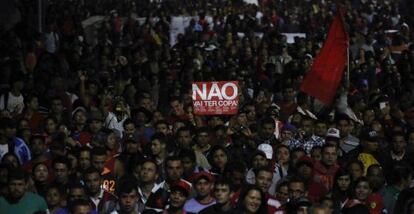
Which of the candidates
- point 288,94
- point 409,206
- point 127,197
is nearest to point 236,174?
point 127,197

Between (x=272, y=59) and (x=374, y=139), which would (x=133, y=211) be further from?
(x=272, y=59)

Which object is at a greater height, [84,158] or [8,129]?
[8,129]

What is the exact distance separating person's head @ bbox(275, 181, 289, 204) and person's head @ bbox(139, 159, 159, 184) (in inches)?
43.1

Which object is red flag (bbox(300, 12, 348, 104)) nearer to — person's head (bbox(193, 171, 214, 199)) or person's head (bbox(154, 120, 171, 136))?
person's head (bbox(154, 120, 171, 136))

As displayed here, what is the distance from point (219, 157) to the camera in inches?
441

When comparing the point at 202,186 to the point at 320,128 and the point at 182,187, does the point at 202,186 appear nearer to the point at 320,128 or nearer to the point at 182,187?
the point at 182,187

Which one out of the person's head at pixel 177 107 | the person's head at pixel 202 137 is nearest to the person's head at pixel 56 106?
the person's head at pixel 177 107

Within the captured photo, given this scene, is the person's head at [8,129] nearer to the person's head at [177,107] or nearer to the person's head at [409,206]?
the person's head at [177,107]

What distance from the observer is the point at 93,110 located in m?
13.9

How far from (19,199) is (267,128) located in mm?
3632

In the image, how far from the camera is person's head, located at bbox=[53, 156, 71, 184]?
10570 millimetres

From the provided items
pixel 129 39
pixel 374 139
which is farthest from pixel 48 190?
pixel 129 39

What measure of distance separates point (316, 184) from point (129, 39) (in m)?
14.4

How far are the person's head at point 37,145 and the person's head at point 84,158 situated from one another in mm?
724
